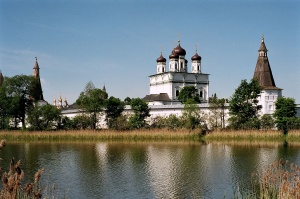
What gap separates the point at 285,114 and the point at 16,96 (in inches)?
951

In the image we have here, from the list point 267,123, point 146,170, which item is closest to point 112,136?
point 267,123

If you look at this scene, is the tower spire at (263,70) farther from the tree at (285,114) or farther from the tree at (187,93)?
the tree at (187,93)

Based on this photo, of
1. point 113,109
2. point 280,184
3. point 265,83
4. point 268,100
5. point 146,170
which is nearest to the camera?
point 280,184

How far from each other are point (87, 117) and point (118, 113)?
285 centimetres

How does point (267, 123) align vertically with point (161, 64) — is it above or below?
below

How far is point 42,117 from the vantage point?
3712 centimetres

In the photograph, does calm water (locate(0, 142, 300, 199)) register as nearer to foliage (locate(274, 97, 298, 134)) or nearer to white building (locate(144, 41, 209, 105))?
foliage (locate(274, 97, 298, 134))

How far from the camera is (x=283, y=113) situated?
1332 inches

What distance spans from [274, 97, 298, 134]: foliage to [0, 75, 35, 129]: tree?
22716mm

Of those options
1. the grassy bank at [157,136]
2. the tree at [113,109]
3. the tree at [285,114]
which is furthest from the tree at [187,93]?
the grassy bank at [157,136]

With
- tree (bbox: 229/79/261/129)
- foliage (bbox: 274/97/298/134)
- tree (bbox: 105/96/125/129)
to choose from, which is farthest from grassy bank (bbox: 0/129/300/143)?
tree (bbox: 105/96/125/129)

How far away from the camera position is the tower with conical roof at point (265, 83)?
43.3m

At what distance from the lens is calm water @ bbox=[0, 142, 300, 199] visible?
41.3 ft

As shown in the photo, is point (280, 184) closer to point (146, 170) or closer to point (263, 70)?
point (146, 170)
